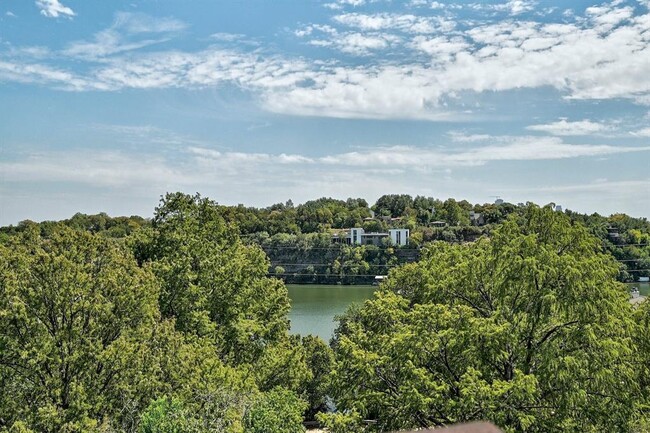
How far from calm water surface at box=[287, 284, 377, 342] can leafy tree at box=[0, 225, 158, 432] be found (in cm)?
1339

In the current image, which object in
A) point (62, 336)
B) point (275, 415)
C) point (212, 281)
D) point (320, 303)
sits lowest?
point (320, 303)

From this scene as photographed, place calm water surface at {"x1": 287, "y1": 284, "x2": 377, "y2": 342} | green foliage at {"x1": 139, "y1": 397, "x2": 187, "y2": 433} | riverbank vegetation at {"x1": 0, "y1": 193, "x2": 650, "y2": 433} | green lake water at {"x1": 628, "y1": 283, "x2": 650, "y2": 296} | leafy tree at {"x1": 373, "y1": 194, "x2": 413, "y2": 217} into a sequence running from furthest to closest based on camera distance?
leafy tree at {"x1": 373, "y1": 194, "x2": 413, "y2": 217}, green lake water at {"x1": 628, "y1": 283, "x2": 650, "y2": 296}, calm water surface at {"x1": 287, "y1": 284, "x2": 377, "y2": 342}, riverbank vegetation at {"x1": 0, "y1": 193, "x2": 650, "y2": 433}, green foliage at {"x1": 139, "y1": 397, "x2": 187, "y2": 433}

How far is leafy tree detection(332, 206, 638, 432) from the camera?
8734 mm

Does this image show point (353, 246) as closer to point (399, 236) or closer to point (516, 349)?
point (399, 236)

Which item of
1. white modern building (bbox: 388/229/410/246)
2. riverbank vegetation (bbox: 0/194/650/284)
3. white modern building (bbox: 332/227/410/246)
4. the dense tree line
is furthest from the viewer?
white modern building (bbox: 332/227/410/246)

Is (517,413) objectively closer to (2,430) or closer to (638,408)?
(638,408)

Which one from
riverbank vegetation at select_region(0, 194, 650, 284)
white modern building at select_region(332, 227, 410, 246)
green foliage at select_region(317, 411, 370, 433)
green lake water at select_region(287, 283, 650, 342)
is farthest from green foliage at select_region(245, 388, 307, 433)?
white modern building at select_region(332, 227, 410, 246)

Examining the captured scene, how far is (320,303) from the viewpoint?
164 ft

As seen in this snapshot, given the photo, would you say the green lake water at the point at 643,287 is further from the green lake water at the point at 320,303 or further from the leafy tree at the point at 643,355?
the leafy tree at the point at 643,355

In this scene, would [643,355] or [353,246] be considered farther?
[353,246]

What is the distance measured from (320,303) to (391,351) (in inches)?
1595

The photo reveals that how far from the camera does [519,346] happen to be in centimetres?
945

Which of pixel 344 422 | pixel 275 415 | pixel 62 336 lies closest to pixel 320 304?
pixel 62 336

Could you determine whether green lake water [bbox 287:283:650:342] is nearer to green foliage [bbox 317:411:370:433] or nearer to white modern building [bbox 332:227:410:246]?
green foliage [bbox 317:411:370:433]
